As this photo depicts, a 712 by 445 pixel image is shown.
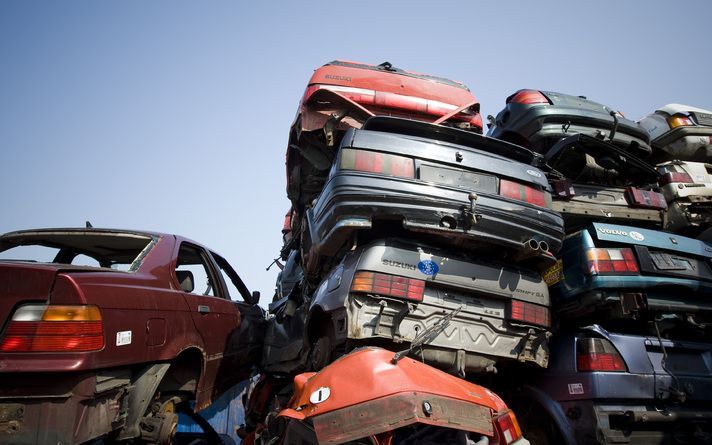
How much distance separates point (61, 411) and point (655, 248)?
165 inches

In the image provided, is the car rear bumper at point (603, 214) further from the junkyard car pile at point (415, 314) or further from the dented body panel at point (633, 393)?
the dented body panel at point (633, 393)

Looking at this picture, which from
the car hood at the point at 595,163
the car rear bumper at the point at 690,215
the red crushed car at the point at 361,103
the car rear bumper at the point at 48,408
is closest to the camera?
the car rear bumper at the point at 48,408

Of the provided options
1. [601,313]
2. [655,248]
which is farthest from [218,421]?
[655,248]

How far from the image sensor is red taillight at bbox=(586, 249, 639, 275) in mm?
3100

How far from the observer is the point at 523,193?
313cm

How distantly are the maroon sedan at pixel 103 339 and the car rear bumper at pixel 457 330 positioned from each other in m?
1.32

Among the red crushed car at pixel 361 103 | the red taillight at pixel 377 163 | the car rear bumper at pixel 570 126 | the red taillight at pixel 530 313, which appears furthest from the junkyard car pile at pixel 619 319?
the red taillight at pixel 377 163

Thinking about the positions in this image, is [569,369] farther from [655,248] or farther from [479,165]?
[479,165]

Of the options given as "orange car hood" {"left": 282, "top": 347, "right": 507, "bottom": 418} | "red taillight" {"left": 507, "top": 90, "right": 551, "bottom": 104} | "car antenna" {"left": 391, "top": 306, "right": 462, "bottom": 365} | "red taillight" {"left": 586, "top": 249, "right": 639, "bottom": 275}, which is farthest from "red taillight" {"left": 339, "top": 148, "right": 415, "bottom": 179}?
"red taillight" {"left": 507, "top": 90, "right": 551, "bottom": 104}

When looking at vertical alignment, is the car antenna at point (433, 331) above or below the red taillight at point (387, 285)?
below

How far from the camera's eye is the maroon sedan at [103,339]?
196cm

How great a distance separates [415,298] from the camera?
8.70 feet

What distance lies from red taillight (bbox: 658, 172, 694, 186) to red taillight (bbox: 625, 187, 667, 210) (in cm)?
95

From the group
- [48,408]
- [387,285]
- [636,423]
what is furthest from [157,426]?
[636,423]
